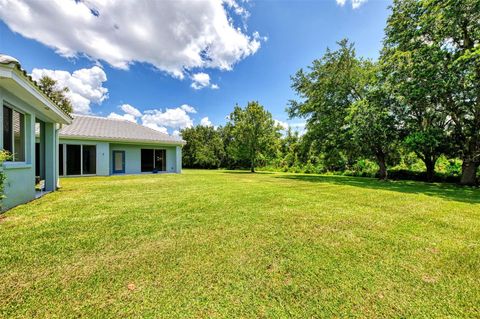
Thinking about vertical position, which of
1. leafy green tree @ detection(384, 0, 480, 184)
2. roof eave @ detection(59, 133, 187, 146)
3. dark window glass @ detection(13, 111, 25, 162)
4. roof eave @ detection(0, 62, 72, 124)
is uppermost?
leafy green tree @ detection(384, 0, 480, 184)

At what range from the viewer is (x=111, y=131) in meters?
16.6

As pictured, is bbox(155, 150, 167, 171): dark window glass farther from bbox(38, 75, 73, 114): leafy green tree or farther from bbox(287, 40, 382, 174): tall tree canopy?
bbox(38, 75, 73, 114): leafy green tree

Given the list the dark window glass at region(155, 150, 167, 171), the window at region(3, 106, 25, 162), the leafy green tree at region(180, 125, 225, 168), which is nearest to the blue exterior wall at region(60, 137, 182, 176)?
the dark window glass at region(155, 150, 167, 171)

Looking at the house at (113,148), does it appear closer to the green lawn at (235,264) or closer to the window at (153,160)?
the window at (153,160)

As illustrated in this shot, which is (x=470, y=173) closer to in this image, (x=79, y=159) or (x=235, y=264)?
(x=235, y=264)

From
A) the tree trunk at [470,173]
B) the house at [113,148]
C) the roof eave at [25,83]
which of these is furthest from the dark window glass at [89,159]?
the tree trunk at [470,173]

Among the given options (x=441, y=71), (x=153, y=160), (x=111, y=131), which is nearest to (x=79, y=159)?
(x=111, y=131)

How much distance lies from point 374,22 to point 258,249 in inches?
673

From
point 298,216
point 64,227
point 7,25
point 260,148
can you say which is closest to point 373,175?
point 260,148

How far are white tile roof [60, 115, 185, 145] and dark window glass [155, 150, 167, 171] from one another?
4.75 ft

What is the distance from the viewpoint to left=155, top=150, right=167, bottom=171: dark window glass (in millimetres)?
18719

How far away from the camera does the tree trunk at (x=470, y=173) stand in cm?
1262

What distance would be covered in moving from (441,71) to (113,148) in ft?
71.2

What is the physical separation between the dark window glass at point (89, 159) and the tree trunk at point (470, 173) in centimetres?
2453
